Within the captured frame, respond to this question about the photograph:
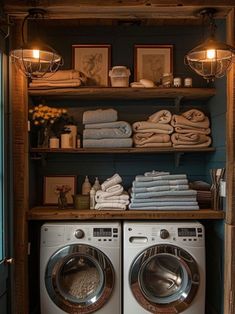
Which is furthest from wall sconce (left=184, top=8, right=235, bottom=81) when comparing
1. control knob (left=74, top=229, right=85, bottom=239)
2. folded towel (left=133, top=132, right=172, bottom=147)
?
control knob (left=74, top=229, right=85, bottom=239)

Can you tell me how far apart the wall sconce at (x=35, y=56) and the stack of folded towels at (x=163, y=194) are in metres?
1.18

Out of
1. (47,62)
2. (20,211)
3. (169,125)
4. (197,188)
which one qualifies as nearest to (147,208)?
(197,188)

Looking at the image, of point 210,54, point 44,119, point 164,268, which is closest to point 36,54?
point 44,119

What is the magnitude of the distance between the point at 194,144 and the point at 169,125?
0.27 metres

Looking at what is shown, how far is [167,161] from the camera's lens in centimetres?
354

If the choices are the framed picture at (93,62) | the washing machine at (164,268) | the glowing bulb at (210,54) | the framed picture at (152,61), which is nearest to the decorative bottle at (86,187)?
the washing machine at (164,268)

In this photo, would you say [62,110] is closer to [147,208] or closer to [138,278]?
[147,208]

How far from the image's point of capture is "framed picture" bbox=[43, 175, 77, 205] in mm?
3473

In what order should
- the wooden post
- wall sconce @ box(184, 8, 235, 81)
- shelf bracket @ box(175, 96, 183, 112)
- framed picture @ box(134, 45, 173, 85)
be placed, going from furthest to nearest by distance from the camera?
1. framed picture @ box(134, 45, 173, 85)
2. shelf bracket @ box(175, 96, 183, 112)
3. the wooden post
4. wall sconce @ box(184, 8, 235, 81)

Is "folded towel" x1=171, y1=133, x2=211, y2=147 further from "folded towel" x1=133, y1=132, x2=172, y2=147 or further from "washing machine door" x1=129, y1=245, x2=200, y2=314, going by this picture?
"washing machine door" x1=129, y1=245, x2=200, y2=314

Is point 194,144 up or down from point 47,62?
down

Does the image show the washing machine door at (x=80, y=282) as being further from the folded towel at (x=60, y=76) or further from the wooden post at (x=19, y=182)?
the folded towel at (x=60, y=76)

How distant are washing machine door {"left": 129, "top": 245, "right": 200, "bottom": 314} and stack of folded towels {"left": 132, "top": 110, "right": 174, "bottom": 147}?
0.88 meters

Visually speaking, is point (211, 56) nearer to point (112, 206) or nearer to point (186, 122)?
point (186, 122)
